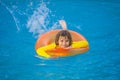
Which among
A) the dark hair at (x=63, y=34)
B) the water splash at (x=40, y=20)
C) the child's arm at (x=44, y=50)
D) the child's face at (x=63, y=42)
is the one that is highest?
the water splash at (x=40, y=20)

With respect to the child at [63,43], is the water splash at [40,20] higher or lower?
higher

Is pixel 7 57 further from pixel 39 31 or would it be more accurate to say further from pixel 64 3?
pixel 64 3

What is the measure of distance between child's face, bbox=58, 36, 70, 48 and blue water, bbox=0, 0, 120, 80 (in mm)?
100

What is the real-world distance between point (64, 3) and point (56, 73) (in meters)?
0.60

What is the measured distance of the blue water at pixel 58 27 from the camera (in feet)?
6.89

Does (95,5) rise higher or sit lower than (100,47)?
higher

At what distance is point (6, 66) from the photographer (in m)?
2.13

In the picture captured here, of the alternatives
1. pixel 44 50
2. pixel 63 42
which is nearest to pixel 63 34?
pixel 63 42

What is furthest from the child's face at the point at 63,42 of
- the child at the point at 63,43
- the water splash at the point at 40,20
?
the water splash at the point at 40,20

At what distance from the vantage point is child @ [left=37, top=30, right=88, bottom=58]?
2135 mm

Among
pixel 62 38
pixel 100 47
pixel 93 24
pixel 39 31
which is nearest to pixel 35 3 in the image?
pixel 39 31

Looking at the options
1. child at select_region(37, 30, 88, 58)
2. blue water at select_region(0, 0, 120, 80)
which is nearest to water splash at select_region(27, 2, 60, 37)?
blue water at select_region(0, 0, 120, 80)

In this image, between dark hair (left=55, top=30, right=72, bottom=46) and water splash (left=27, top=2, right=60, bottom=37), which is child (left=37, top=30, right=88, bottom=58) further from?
water splash (left=27, top=2, right=60, bottom=37)

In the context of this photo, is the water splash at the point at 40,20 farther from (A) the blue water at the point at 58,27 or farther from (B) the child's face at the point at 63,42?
(B) the child's face at the point at 63,42
